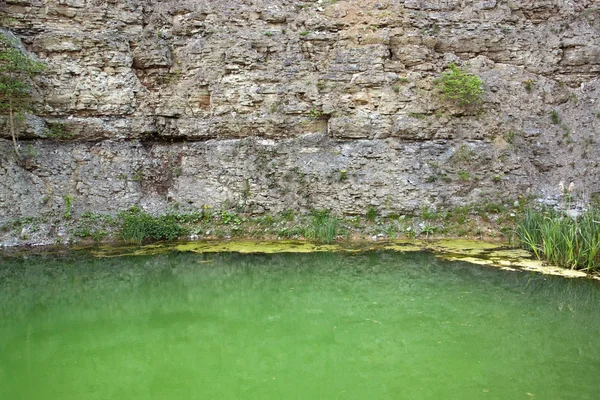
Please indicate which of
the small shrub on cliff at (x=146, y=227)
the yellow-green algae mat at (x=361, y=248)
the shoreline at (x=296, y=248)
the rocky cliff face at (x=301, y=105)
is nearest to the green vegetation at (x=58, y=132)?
the rocky cliff face at (x=301, y=105)

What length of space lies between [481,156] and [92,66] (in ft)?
26.5

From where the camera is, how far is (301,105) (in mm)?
10148

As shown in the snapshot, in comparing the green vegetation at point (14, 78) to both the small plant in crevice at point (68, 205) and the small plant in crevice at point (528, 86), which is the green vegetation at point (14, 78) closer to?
the small plant in crevice at point (68, 205)

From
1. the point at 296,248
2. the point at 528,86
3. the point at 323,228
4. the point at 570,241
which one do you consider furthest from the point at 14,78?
the point at 528,86

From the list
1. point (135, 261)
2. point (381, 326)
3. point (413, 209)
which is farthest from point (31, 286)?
point (413, 209)

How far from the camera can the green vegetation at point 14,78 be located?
9.09 metres

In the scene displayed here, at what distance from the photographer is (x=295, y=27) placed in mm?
10547

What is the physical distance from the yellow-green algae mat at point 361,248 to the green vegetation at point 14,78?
3.34 metres

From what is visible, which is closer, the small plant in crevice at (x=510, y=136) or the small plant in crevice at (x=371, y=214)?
the small plant in crevice at (x=371, y=214)

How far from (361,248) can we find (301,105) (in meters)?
3.40

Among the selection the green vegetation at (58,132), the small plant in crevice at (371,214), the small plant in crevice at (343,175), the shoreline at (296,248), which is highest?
the green vegetation at (58,132)

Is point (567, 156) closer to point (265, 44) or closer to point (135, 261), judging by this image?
point (265, 44)

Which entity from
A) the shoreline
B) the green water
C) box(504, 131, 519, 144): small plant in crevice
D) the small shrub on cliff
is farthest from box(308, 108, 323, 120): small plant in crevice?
box(504, 131, 519, 144): small plant in crevice

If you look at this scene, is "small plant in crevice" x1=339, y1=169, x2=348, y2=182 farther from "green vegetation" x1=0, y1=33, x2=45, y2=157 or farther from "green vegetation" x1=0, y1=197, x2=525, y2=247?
A: "green vegetation" x1=0, y1=33, x2=45, y2=157
